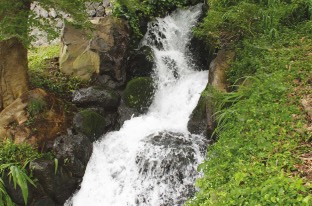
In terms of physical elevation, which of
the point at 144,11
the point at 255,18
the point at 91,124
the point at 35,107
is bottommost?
the point at 91,124

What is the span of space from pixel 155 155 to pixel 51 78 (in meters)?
3.81

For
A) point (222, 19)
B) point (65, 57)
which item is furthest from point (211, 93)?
point (65, 57)

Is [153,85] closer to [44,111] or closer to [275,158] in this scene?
[44,111]

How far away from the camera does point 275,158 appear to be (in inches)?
133

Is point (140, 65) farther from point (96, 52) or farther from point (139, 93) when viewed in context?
point (96, 52)

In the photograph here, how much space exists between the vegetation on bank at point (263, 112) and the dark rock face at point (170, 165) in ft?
4.02

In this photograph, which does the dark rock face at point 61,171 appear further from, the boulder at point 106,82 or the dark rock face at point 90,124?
the boulder at point 106,82

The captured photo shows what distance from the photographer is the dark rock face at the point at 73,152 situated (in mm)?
6438

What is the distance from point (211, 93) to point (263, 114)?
1481 mm

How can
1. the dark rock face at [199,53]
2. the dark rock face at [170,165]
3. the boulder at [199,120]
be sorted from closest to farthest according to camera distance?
the dark rock face at [170,165] → the boulder at [199,120] → the dark rock face at [199,53]

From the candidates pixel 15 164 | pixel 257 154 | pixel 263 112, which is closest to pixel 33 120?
pixel 15 164

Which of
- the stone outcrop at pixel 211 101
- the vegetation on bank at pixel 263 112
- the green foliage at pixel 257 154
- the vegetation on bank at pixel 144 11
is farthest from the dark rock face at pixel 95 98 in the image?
the green foliage at pixel 257 154

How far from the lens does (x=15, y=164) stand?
19.3 ft

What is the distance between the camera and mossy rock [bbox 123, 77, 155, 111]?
27.7 ft
